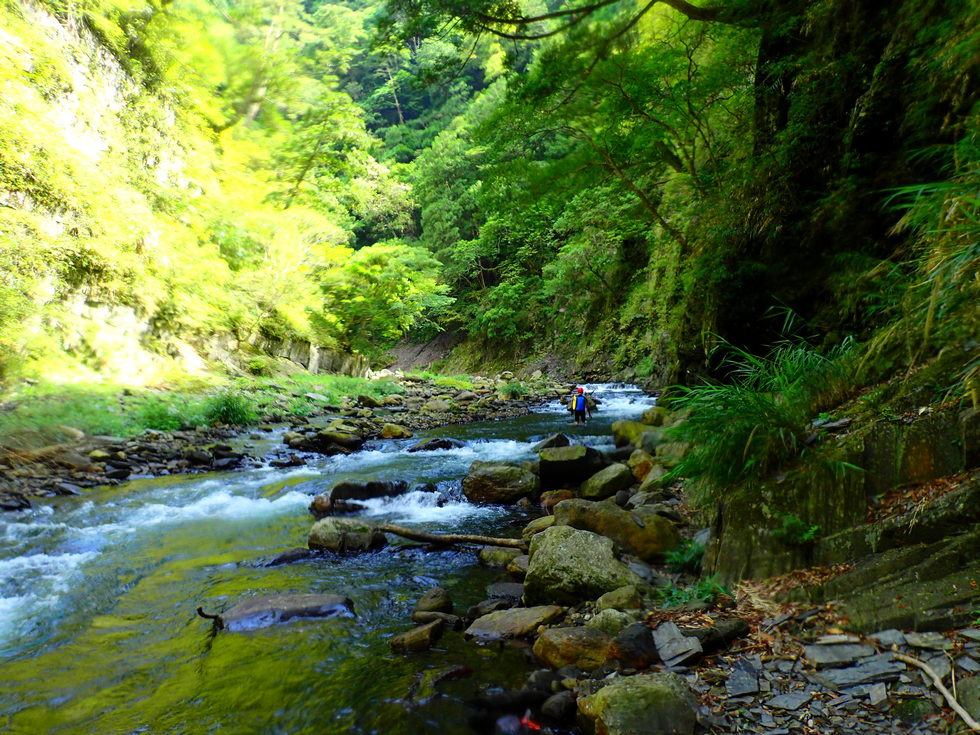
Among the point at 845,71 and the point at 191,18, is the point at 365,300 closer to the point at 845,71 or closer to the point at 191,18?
the point at 191,18

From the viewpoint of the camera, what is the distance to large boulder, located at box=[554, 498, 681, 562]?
3.92m

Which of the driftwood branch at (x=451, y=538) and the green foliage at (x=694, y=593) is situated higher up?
the driftwood branch at (x=451, y=538)

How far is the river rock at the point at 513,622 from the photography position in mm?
3082

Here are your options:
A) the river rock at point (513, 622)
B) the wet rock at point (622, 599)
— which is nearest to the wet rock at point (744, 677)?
the wet rock at point (622, 599)

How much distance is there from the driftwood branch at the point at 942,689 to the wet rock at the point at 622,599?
1369 millimetres

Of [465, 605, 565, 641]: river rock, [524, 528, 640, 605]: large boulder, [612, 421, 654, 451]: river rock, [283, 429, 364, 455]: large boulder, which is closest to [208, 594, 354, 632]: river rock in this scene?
[465, 605, 565, 641]: river rock

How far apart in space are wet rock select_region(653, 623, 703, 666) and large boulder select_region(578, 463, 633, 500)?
116 inches

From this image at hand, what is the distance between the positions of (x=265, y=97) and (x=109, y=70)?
22.3 ft

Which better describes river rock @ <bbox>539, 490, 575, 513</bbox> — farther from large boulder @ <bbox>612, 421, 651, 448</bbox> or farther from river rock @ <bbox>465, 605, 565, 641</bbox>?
river rock @ <bbox>465, 605, 565, 641</bbox>

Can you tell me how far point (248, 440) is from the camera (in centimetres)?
1000

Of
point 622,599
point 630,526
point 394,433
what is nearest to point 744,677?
point 622,599

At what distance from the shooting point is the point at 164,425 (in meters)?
9.62

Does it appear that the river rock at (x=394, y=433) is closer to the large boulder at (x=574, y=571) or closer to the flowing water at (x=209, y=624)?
the flowing water at (x=209, y=624)

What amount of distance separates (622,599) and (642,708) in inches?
39.8
